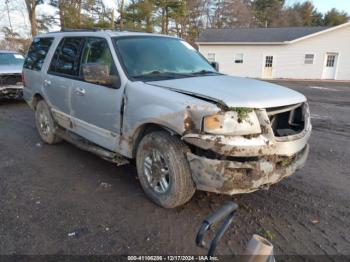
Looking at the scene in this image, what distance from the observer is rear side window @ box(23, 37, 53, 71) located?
5.64m

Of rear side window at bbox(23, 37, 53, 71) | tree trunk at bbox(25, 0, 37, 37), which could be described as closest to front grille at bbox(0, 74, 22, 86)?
rear side window at bbox(23, 37, 53, 71)

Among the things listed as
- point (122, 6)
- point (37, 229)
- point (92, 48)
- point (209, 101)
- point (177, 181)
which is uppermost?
point (122, 6)

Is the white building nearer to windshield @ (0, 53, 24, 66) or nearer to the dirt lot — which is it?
windshield @ (0, 53, 24, 66)

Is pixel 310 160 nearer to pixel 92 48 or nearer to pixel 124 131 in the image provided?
pixel 124 131

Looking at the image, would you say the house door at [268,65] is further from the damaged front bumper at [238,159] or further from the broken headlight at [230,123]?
the broken headlight at [230,123]

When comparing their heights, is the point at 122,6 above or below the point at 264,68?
above

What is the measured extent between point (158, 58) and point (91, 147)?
165cm

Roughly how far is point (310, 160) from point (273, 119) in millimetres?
2222

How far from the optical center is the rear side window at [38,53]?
5645 millimetres

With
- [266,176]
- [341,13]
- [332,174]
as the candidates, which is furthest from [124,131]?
[341,13]

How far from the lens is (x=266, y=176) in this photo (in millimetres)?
2996

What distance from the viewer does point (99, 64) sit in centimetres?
385

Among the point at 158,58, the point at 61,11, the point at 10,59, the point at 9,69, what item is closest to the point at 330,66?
the point at 61,11

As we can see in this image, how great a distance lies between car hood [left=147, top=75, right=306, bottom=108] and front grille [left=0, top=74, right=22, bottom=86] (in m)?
8.05
